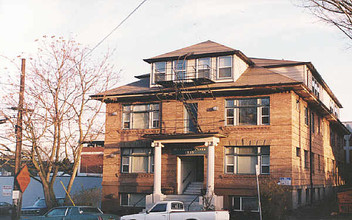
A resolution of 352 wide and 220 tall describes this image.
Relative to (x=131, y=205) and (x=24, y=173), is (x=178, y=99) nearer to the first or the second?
(x=131, y=205)

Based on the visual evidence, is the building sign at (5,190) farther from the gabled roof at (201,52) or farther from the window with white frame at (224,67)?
the window with white frame at (224,67)

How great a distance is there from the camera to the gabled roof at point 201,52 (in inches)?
1286

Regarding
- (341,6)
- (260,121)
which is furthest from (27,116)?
(341,6)

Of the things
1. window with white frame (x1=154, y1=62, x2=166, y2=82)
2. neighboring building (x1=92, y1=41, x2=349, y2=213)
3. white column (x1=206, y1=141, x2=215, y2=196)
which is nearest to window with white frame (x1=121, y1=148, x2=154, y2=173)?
neighboring building (x1=92, y1=41, x2=349, y2=213)

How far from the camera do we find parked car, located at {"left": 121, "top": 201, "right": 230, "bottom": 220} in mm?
21766

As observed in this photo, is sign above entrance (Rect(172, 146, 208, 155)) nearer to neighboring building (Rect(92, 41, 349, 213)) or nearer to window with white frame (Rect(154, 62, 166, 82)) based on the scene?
neighboring building (Rect(92, 41, 349, 213))

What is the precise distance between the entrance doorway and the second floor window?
5.79m

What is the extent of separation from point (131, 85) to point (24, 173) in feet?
41.3

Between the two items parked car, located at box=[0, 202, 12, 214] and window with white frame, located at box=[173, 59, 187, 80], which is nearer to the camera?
window with white frame, located at box=[173, 59, 187, 80]

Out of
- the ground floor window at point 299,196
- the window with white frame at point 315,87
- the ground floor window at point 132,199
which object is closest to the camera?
the ground floor window at point 299,196

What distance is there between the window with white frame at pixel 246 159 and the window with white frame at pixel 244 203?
5.60 feet

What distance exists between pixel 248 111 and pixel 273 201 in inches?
275

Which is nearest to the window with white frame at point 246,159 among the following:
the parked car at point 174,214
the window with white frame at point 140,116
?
the window with white frame at point 140,116

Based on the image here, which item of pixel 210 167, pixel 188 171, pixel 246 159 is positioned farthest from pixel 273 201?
pixel 188 171
